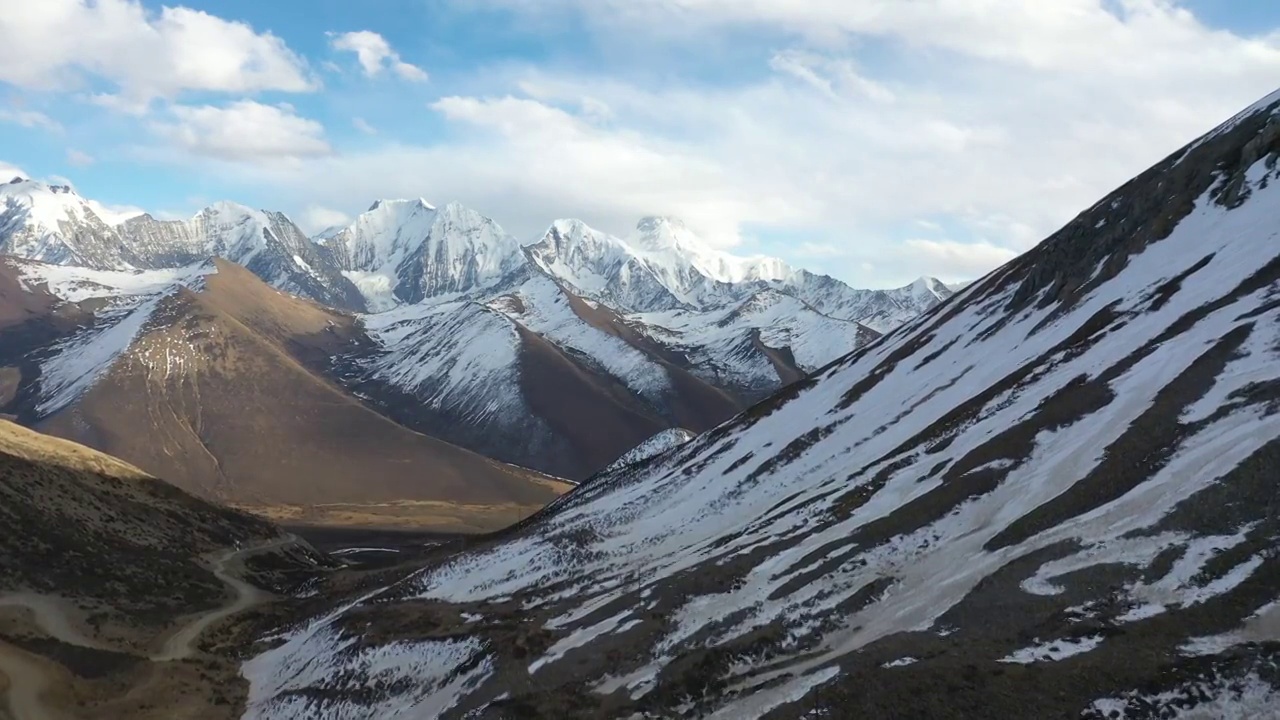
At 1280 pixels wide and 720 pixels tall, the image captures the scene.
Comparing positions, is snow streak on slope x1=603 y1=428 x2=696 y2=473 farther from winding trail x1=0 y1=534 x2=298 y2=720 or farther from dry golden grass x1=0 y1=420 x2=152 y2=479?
dry golden grass x1=0 y1=420 x2=152 y2=479

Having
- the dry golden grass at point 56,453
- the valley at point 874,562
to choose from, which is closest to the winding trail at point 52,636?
the valley at point 874,562

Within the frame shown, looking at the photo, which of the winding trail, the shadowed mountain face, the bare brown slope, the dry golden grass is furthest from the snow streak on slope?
the dry golden grass

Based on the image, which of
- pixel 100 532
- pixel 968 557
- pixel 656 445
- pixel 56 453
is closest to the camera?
pixel 968 557

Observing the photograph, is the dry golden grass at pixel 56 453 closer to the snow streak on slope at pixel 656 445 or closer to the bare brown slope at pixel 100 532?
the bare brown slope at pixel 100 532

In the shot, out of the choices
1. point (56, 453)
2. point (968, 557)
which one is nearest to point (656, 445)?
point (56, 453)

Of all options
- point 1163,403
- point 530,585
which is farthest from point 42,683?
point 1163,403

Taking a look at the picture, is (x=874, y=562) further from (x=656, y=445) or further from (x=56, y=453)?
(x=656, y=445)
